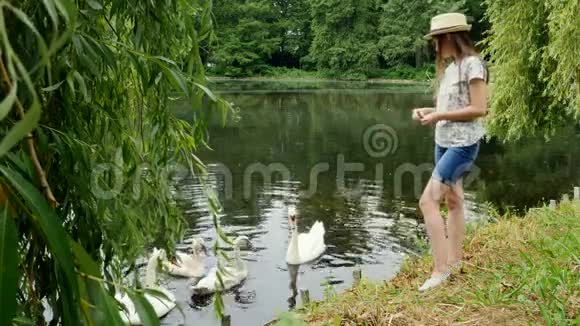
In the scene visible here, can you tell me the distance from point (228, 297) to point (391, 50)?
40576 millimetres

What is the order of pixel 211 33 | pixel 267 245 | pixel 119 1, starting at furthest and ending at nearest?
pixel 267 245, pixel 211 33, pixel 119 1

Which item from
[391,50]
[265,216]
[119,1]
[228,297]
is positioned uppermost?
[391,50]

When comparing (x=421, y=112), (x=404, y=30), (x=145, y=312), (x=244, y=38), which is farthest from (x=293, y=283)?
(x=244, y=38)

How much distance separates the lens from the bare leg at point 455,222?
3.39 m

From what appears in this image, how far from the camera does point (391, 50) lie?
149ft

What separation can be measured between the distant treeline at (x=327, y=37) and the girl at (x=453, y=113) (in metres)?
42.4

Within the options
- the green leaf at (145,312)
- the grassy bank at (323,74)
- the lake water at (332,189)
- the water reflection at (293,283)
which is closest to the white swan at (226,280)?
the lake water at (332,189)

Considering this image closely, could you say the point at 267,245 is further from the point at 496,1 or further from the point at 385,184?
the point at 496,1

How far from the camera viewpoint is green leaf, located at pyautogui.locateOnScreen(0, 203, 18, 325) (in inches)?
25.3

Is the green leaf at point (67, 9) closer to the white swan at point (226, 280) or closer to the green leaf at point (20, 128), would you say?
the green leaf at point (20, 128)

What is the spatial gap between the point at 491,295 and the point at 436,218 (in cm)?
57

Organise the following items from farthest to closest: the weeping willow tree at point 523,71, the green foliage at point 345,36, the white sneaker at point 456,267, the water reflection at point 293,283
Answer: the green foliage at point 345,36
the weeping willow tree at point 523,71
the water reflection at point 293,283
the white sneaker at point 456,267

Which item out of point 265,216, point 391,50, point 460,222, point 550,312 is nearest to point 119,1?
point 550,312

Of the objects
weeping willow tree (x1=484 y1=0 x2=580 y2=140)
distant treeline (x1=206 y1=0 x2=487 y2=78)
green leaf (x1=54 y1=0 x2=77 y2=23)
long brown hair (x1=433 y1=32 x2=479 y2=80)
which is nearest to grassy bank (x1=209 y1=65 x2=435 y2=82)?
distant treeline (x1=206 y1=0 x2=487 y2=78)
